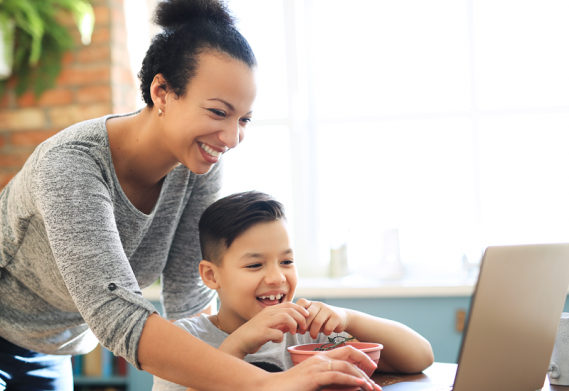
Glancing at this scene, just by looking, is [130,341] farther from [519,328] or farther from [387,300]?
[387,300]

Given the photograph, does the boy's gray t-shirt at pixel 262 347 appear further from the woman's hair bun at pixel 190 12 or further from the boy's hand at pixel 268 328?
the woman's hair bun at pixel 190 12

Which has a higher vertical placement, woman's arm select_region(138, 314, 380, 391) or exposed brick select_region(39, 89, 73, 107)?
exposed brick select_region(39, 89, 73, 107)

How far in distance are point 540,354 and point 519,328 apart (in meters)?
0.11

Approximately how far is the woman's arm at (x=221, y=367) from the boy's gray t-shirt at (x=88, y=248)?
0.03 m

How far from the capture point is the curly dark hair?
106cm

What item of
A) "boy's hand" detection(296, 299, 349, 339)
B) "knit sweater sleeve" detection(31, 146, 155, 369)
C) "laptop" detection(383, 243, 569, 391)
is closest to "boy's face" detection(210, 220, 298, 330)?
"boy's hand" detection(296, 299, 349, 339)

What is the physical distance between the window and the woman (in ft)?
4.72

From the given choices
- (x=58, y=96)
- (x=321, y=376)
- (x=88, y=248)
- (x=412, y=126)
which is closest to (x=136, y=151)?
(x=88, y=248)

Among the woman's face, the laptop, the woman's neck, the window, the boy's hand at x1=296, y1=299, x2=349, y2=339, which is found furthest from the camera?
the window

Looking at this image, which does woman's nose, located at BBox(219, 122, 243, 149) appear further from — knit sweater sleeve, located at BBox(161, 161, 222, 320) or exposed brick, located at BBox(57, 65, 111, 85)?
exposed brick, located at BBox(57, 65, 111, 85)

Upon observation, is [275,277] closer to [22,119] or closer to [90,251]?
[90,251]

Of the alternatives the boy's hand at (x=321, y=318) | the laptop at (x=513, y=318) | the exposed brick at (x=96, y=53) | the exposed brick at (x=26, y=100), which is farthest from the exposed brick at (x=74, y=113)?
the laptop at (x=513, y=318)

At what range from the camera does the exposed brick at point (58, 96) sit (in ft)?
8.31

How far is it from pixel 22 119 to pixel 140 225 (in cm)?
172
